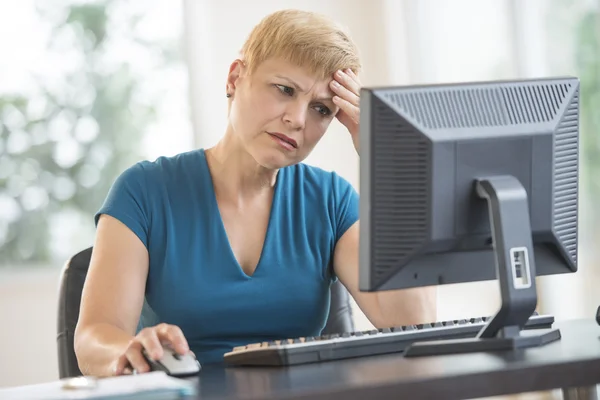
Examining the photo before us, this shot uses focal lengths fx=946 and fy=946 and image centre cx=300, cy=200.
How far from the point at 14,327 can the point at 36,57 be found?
1.20m

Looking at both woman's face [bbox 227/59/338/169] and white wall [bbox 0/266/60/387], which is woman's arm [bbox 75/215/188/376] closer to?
woman's face [bbox 227/59/338/169]

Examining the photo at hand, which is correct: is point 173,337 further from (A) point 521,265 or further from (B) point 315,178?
(B) point 315,178

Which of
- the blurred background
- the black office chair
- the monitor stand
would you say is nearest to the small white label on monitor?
the monitor stand

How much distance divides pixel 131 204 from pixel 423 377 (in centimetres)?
90

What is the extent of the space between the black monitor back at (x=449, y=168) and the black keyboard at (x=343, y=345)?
0.35 ft

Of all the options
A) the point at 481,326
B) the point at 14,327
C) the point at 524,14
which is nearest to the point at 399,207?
Result: the point at 481,326

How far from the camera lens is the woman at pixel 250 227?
180 centimetres

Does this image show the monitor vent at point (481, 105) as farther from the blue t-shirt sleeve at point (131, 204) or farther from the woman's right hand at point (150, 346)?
the blue t-shirt sleeve at point (131, 204)

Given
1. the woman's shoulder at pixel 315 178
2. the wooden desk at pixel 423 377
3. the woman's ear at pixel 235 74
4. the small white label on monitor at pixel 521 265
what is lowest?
the wooden desk at pixel 423 377

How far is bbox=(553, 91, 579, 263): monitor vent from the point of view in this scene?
1.46m

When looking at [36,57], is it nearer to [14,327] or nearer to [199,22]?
[199,22]

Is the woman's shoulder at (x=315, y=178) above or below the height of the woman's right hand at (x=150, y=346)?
above

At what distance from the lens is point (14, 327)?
4.11 metres

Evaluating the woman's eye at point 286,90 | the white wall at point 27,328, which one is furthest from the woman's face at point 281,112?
the white wall at point 27,328
